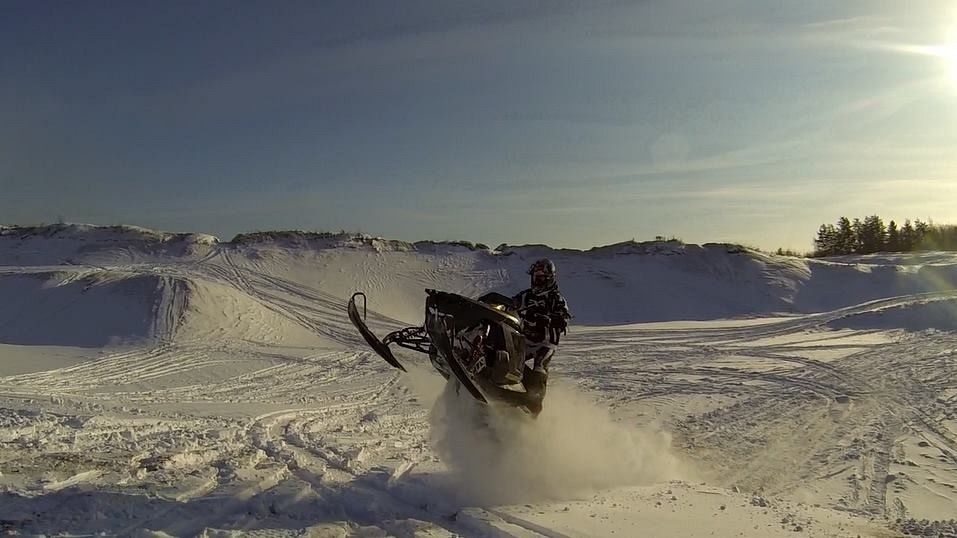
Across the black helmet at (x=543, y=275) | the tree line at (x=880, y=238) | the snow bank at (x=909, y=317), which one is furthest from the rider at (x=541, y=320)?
the tree line at (x=880, y=238)

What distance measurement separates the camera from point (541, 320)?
7344 millimetres

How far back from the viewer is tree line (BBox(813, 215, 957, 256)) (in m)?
62.2

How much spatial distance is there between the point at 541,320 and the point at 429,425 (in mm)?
2354

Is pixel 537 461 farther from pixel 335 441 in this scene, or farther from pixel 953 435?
pixel 953 435

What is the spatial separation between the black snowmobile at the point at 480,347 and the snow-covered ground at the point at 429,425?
338 mm

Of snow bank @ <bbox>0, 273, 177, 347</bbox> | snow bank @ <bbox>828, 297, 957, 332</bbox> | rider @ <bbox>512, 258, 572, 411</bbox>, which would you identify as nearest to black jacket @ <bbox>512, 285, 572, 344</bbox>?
rider @ <bbox>512, 258, 572, 411</bbox>

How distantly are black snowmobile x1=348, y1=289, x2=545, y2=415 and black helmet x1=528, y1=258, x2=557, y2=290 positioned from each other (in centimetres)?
43

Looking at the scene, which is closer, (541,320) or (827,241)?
(541,320)

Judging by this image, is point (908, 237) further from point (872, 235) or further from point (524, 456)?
point (524, 456)

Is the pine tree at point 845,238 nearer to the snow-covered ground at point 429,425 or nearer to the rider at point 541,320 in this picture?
the snow-covered ground at point 429,425

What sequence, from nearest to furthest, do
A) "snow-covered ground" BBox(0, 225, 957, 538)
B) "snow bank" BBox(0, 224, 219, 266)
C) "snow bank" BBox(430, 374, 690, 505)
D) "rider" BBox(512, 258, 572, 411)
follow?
1. "snow-covered ground" BBox(0, 225, 957, 538)
2. "snow bank" BBox(430, 374, 690, 505)
3. "rider" BBox(512, 258, 572, 411)
4. "snow bank" BBox(0, 224, 219, 266)

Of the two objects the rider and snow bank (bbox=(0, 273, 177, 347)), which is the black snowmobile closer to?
the rider

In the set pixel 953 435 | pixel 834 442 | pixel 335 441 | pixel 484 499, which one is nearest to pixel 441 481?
pixel 484 499

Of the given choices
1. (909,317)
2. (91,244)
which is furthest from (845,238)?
(91,244)
